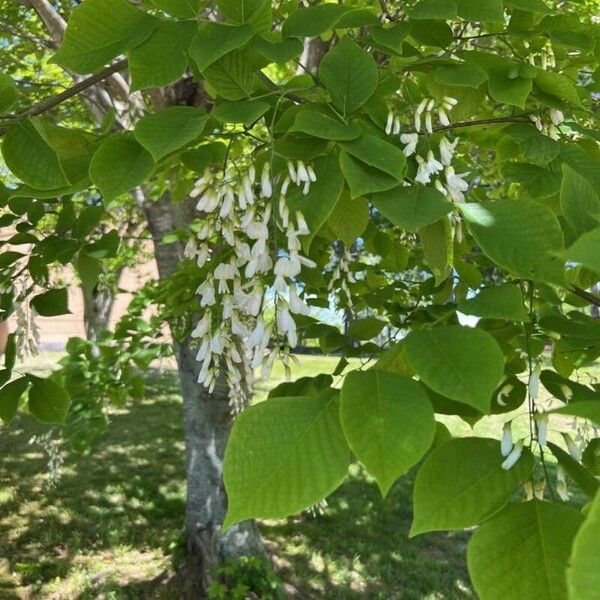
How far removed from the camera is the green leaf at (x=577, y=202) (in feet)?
2.71

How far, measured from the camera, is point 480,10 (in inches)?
Result: 42.9

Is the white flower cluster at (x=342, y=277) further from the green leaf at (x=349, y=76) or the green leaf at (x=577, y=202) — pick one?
the green leaf at (x=577, y=202)

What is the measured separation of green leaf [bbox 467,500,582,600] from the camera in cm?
61

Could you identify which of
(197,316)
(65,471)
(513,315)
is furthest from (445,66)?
(65,471)

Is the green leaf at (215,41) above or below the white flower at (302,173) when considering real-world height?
above

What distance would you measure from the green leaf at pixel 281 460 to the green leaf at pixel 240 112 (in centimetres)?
44

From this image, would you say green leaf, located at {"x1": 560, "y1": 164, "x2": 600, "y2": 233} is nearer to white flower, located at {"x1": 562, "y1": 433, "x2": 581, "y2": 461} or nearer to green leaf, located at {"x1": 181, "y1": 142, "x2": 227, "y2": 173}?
white flower, located at {"x1": 562, "y1": 433, "x2": 581, "y2": 461}

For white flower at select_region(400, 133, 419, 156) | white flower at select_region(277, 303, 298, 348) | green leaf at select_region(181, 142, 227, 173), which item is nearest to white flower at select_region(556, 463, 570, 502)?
white flower at select_region(277, 303, 298, 348)

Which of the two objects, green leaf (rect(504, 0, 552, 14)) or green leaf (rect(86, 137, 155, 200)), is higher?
green leaf (rect(504, 0, 552, 14))

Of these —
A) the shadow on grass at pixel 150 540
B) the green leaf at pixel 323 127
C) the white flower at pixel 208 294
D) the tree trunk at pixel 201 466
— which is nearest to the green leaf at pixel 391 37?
the green leaf at pixel 323 127

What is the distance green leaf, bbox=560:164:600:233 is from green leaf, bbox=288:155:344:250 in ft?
1.10

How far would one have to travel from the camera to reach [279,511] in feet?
2.10

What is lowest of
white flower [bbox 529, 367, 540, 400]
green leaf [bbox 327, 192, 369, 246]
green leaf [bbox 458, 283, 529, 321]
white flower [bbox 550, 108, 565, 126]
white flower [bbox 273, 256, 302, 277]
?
white flower [bbox 529, 367, 540, 400]

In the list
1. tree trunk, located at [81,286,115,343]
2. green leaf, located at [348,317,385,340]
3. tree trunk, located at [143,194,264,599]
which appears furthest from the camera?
tree trunk, located at [81,286,115,343]
